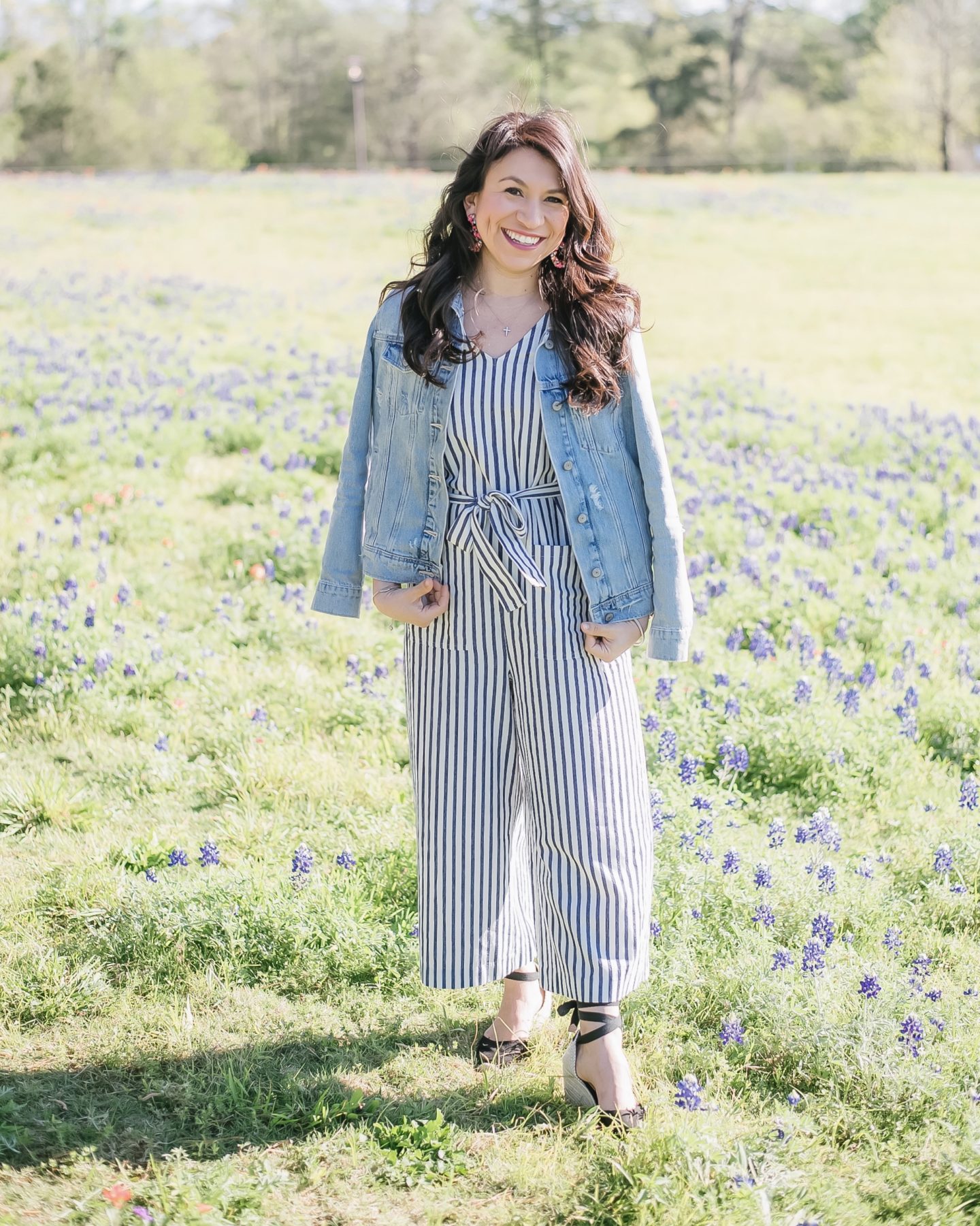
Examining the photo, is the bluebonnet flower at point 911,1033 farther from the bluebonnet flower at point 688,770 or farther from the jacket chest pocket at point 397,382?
the jacket chest pocket at point 397,382

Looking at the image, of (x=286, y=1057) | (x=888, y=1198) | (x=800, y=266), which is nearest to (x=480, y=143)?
(x=286, y=1057)

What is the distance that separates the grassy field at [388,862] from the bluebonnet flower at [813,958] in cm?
2

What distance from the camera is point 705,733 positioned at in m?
4.38

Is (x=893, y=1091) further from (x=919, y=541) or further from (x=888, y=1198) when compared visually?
(x=919, y=541)

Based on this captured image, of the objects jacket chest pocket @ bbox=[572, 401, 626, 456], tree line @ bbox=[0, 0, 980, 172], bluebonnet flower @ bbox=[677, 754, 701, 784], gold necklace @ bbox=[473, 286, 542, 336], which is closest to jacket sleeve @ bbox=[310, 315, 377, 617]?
gold necklace @ bbox=[473, 286, 542, 336]

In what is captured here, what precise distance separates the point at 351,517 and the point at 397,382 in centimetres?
33

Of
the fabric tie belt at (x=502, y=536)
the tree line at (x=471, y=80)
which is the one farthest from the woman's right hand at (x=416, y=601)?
the tree line at (x=471, y=80)

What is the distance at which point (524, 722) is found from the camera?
9.12 ft

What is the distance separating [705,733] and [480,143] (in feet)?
7.63

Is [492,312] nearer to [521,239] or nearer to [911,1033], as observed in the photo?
[521,239]

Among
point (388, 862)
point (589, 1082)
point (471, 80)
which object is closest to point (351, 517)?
point (388, 862)

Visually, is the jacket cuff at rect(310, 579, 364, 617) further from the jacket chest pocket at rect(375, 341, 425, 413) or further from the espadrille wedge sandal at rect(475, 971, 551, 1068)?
the espadrille wedge sandal at rect(475, 971, 551, 1068)

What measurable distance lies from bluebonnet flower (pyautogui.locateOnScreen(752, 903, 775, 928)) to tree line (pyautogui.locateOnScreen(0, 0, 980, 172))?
141 ft

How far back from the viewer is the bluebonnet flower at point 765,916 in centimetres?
329
